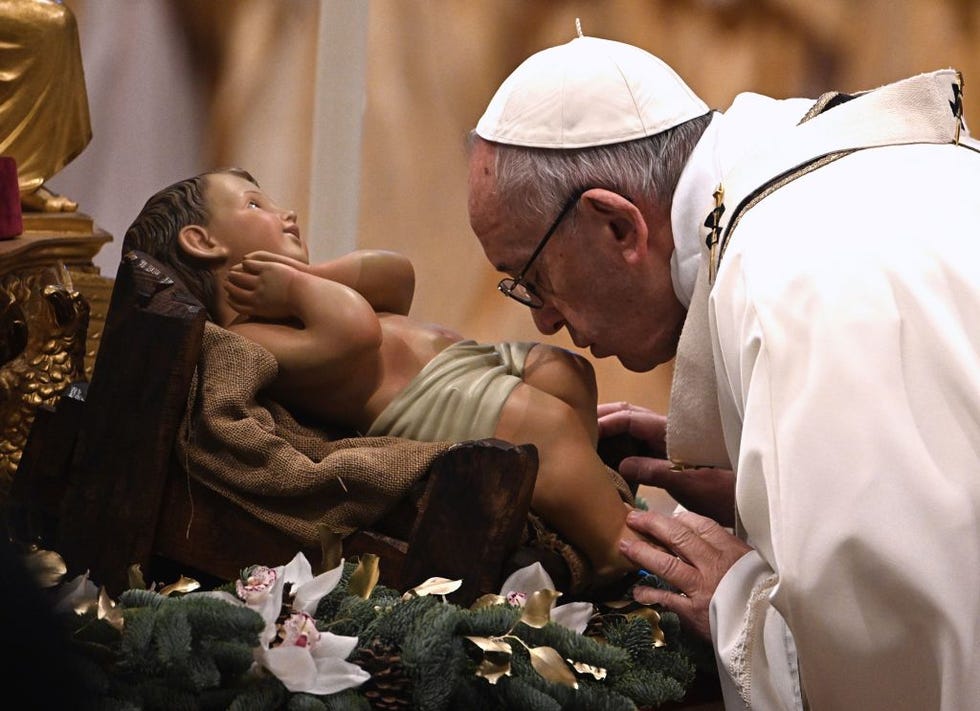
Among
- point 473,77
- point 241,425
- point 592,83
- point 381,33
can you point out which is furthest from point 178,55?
point 241,425

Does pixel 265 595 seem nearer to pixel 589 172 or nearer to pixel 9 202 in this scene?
pixel 589 172

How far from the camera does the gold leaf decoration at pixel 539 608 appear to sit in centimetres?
189

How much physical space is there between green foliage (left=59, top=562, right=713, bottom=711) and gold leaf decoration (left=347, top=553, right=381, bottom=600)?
0.04ft

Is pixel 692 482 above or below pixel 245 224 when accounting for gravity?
below

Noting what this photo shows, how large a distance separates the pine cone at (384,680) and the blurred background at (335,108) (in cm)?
330

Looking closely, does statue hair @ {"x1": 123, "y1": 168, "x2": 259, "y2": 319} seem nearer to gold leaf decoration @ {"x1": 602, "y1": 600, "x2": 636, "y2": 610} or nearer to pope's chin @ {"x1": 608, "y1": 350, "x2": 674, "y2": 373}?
pope's chin @ {"x1": 608, "y1": 350, "x2": 674, "y2": 373}

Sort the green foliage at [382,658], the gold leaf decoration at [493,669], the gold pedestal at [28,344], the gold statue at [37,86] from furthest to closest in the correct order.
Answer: the gold statue at [37,86], the gold pedestal at [28,344], the gold leaf decoration at [493,669], the green foliage at [382,658]

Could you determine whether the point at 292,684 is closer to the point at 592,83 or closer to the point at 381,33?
the point at 592,83

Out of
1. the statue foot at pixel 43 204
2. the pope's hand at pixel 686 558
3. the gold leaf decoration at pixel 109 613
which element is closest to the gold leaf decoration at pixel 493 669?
the pope's hand at pixel 686 558

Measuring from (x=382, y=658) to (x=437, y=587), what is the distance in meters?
0.15

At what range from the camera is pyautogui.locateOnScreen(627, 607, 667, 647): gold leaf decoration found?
2012 mm

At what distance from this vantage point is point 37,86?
400 cm

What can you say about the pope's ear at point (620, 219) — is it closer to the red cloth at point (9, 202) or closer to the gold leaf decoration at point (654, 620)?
the gold leaf decoration at point (654, 620)

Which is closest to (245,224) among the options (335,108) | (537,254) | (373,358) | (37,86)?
(373,358)
